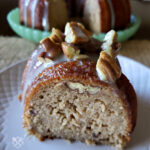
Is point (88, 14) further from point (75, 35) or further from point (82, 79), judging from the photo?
point (82, 79)

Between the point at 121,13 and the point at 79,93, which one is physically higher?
the point at 79,93

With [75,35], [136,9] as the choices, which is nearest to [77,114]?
[75,35]

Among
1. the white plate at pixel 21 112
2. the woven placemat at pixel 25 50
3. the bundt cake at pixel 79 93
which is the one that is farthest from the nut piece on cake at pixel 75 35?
the woven placemat at pixel 25 50

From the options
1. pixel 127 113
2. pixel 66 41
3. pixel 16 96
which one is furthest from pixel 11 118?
pixel 127 113

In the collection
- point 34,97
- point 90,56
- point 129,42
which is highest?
point 90,56

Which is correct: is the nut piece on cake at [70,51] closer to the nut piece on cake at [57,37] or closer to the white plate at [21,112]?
the nut piece on cake at [57,37]

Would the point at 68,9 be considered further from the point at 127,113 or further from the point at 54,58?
the point at 127,113
